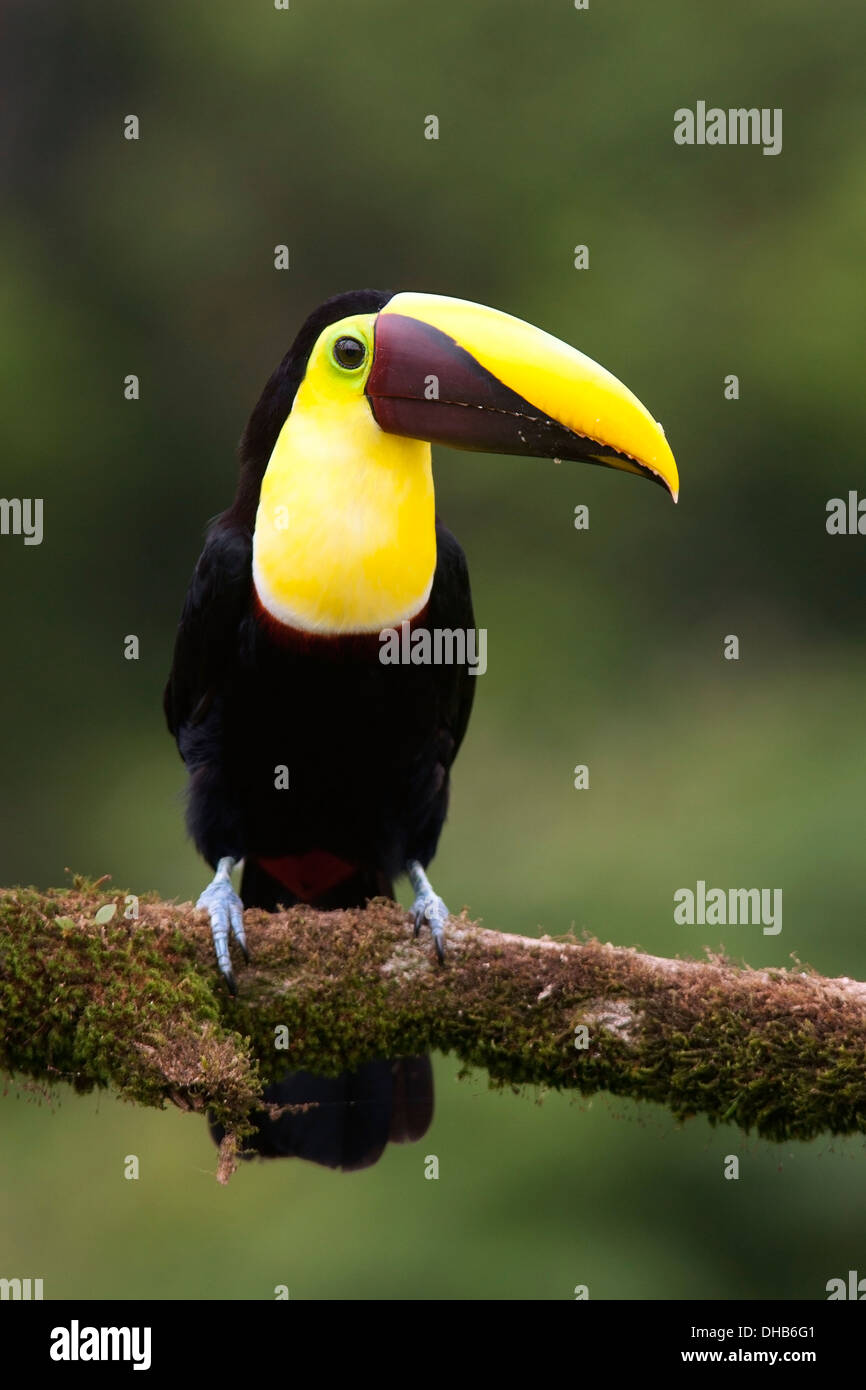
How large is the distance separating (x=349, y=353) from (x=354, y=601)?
1.63 ft

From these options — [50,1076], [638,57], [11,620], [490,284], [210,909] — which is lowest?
[50,1076]

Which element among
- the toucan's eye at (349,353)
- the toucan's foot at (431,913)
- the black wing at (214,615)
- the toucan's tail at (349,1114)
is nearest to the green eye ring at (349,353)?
the toucan's eye at (349,353)

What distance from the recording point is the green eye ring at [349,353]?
3.42m

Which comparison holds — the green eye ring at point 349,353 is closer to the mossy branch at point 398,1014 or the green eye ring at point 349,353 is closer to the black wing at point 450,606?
the black wing at point 450,606

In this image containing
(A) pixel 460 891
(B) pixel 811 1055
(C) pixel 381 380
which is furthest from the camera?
(A) pixel 460 891

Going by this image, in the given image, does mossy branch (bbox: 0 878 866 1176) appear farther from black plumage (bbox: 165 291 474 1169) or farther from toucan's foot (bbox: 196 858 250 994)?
black plumage (bbox: 165 291 474 1169)

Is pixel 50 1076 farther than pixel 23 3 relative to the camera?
No

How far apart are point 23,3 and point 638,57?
313cm

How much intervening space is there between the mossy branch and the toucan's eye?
3.68ft

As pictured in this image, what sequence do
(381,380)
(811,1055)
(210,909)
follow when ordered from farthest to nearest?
(381,380), (210,909), (811,1055)

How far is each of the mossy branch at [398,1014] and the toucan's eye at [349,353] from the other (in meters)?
1.12

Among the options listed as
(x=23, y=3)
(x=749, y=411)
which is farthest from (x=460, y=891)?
(x=23, y=3)

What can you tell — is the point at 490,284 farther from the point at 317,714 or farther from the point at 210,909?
the point at 210,909

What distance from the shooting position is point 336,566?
3.40m
